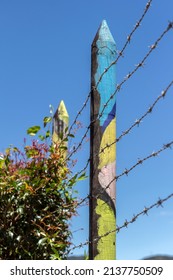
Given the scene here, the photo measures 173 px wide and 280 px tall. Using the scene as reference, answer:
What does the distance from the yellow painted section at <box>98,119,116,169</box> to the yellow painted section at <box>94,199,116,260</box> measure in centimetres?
27

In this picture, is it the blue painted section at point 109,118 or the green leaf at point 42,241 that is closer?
the green leaf at point 42,241

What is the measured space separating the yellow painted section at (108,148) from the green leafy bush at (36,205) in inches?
9.9

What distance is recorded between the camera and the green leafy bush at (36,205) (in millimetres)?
3877

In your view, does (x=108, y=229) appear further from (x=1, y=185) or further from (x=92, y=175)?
(x=1, y=185)

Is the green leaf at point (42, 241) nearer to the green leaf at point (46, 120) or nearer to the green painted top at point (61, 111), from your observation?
the green leaf at point (46, 120)

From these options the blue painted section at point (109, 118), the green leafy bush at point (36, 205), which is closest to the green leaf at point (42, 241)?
the green leafy bush at point (36, 205)

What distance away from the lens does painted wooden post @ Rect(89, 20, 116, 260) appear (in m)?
3.97

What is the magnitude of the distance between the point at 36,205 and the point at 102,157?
1.82ft

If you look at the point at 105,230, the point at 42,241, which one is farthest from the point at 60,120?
the point at 42,241

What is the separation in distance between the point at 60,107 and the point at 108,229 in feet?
6.07

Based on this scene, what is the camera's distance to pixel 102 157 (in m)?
4.05

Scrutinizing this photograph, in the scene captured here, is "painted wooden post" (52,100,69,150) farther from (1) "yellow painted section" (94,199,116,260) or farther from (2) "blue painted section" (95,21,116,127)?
(1) "yellow painted section" (94,199,116,260)

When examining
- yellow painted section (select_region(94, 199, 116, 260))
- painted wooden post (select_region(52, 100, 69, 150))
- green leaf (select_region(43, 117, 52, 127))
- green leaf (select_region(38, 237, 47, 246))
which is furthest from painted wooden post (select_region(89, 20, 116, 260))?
painted wooden post (select_region(52, 100, 69, 150))

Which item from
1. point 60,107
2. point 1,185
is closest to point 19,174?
point 1,185
